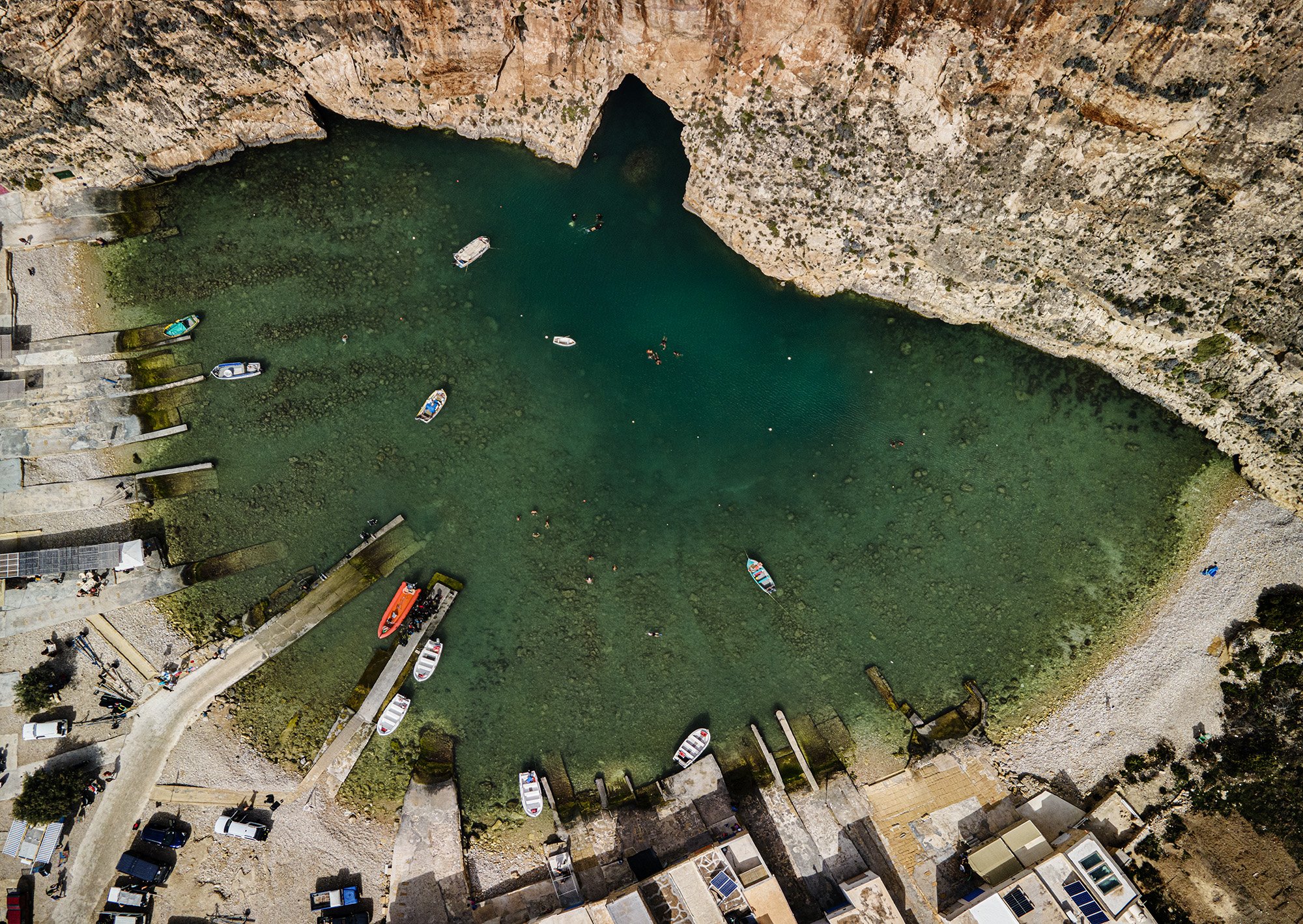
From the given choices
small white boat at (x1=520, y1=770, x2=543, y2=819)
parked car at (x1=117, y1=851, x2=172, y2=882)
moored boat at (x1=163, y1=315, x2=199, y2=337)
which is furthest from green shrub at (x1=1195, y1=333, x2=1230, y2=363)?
parked car at (x1=117, y1=851, x2=172, y2=882)

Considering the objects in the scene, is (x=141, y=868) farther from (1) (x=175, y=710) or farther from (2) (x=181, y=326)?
(2) (x=181, y=326)

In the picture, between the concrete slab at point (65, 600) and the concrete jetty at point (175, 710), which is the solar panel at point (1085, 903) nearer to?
the concrete jetty at point (175, 710)

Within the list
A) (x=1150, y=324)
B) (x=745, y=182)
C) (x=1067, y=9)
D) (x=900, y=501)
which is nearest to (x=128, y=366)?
(x=745, y=182)

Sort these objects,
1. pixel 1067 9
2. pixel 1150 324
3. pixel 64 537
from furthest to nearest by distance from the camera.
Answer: pixel 64 537, pixel 1150 324, pixel 1067 9

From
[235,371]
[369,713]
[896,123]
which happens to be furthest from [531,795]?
[896,123]

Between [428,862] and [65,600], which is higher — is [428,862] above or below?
below

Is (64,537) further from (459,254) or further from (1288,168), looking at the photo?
(1288,168)

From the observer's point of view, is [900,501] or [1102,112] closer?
[1102,112]
